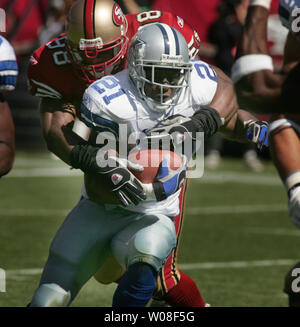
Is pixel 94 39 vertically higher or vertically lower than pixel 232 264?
higher

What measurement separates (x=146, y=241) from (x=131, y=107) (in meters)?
0.65

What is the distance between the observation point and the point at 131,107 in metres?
4.00

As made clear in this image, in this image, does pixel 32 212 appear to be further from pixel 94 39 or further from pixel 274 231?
pixel 94 39

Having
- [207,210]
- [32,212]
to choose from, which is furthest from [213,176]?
[32,212]

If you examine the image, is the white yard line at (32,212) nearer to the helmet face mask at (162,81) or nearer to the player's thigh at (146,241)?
the player's thigh at (146,241)

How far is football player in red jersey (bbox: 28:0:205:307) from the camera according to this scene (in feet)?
13.8

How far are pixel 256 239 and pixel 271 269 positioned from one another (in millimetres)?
1105

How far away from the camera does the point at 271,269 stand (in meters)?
6.30

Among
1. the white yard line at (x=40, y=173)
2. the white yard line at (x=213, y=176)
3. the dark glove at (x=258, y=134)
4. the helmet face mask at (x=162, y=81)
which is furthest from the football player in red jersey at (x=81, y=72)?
the white yard line at (x=40, y=173)

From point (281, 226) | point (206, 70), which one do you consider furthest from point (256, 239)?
point (206, 70)

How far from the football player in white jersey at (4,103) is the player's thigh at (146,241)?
0.83 m

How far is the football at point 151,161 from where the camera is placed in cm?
393

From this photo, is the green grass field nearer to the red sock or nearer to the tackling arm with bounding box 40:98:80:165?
the red sock

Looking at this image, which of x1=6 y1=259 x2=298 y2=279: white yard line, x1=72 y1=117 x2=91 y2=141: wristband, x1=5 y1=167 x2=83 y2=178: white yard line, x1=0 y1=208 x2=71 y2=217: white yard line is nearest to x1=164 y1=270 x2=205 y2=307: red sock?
x1=72 y1=117 x2=91 y2=141: wristband
